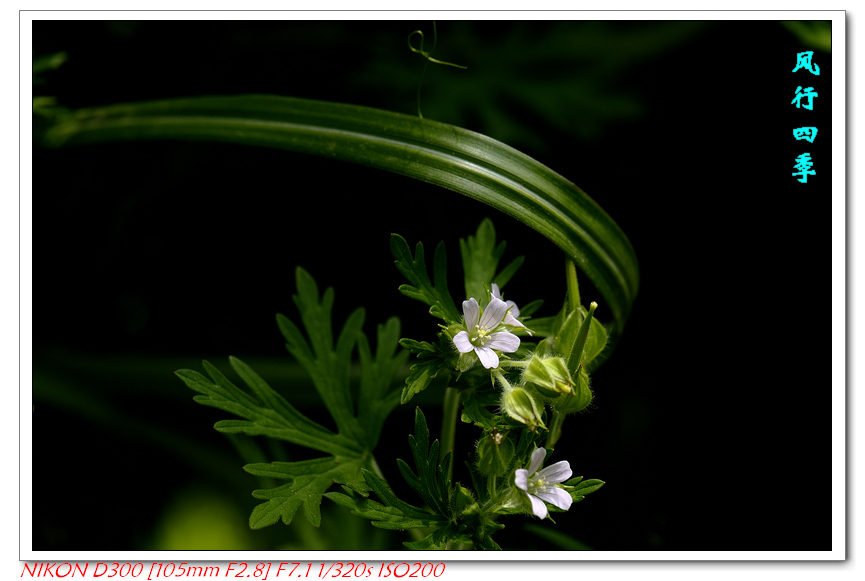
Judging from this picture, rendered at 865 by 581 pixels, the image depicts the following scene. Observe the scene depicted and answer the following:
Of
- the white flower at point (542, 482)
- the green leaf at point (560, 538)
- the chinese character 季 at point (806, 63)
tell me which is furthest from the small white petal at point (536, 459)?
the chinese character 季 at point (806, 63)

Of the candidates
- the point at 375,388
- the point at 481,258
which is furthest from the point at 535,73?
the point at 375,388

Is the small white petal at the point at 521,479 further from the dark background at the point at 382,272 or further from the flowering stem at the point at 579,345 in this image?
the dark background at the point at 382,272

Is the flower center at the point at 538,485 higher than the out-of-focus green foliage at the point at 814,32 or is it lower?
lower

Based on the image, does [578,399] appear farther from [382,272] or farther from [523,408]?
[382,272]

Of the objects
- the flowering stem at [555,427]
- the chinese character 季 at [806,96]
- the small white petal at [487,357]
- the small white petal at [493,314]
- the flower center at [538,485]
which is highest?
the chinese character 季 at [806,96]
